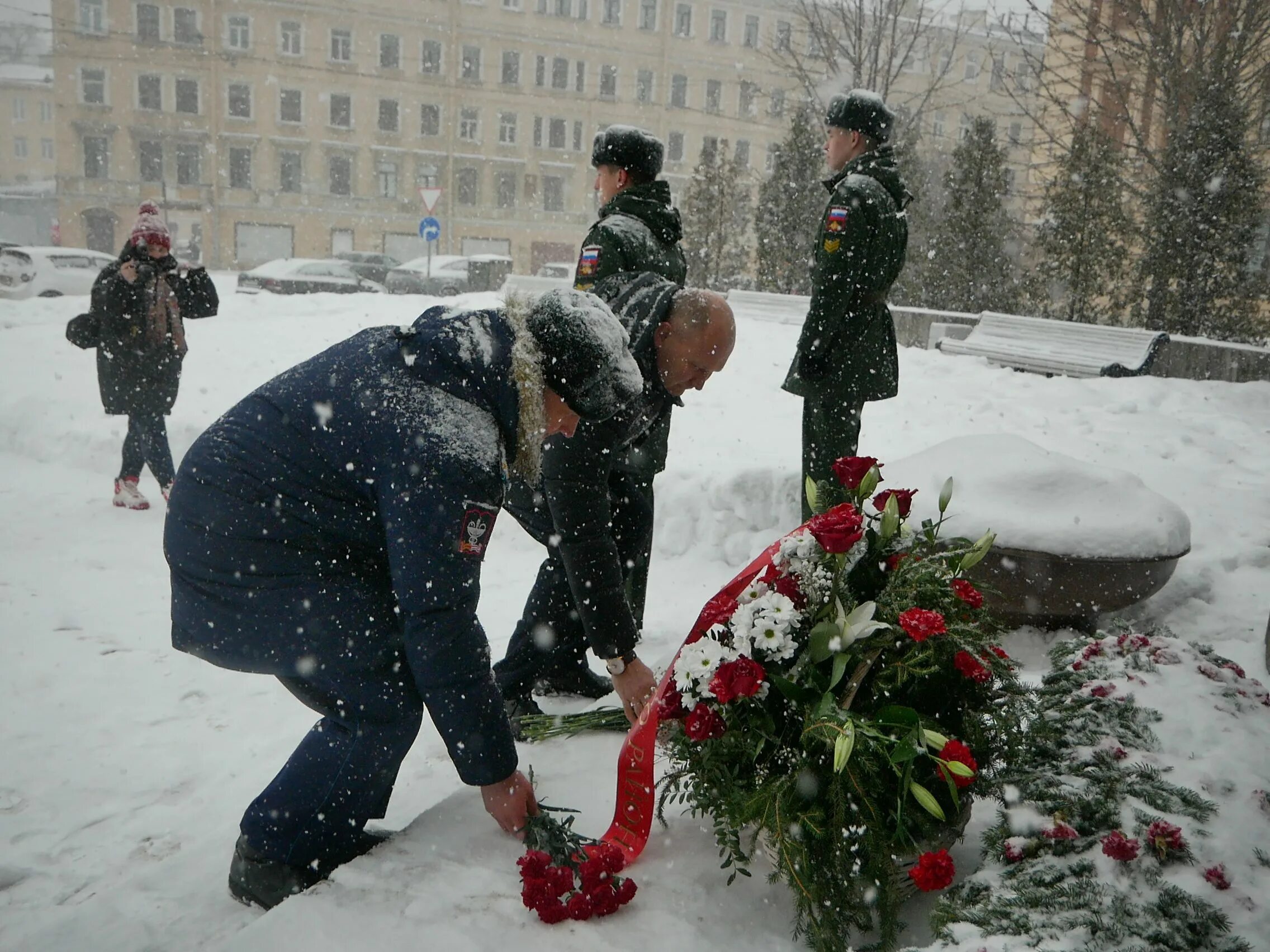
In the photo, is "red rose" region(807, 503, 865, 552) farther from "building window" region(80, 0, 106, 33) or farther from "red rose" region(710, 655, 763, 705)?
"building window" region(80, 0, 106, 33)

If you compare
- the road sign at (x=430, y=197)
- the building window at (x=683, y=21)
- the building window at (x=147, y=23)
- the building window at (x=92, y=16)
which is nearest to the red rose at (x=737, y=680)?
the road sign at (x=430, y=197)

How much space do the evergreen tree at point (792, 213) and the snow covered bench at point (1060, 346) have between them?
4.62m

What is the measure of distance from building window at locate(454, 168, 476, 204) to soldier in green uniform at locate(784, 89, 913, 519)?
36.5 metres

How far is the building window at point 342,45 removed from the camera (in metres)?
36.1

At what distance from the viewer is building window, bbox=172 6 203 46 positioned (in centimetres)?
3612

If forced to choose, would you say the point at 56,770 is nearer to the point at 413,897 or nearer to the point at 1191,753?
the point at 413,897

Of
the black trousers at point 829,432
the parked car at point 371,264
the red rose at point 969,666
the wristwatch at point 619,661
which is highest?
the parked car at point 371,264

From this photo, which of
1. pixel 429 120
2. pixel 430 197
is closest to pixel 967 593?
pixel 430 197

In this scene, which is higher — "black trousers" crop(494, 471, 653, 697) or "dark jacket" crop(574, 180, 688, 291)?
"dark jacket" crop(574, 180, 688, 291)

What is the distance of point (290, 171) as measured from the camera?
3738cm

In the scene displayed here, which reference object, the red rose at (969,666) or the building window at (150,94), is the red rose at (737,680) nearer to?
the red rose at (969,666)

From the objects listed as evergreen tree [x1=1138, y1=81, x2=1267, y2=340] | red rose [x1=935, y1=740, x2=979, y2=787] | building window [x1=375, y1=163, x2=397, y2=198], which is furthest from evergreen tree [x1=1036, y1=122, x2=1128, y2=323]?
building window [x1=375, y1=163, x2=397, y2=198]

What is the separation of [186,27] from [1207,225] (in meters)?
37.4

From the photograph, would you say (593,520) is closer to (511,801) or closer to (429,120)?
(511,801)
